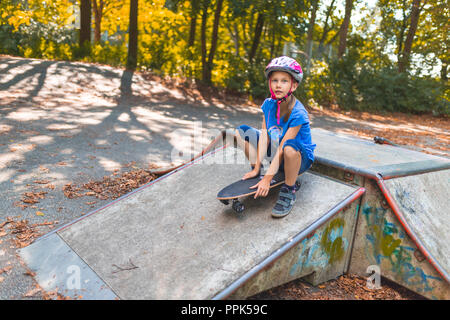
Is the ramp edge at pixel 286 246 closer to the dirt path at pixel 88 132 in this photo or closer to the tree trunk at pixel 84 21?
the dirt path at pixel 88 132

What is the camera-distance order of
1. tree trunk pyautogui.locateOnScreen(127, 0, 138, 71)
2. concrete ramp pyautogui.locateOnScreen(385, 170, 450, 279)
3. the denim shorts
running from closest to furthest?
concrete ramp pyautogui.locateOnScreen(385, 170, 450, 279)
the denim shorts
tree trunk pyautogui.locateOnScreen(127, 0, 138, 71)

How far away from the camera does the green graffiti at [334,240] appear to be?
296cm

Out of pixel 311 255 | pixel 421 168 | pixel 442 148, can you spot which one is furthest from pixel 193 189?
pixel 442 148

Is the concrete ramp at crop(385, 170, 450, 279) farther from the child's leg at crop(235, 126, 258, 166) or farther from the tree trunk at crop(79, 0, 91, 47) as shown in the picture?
the tree trunk at crop(79, 0, 91, 47)

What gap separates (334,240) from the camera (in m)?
3.04

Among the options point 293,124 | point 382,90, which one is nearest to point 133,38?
point 382,90

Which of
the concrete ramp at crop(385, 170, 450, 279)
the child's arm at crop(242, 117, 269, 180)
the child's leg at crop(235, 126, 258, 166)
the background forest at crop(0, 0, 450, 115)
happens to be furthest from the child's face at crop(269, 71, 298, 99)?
the background forest at crop(0, 0, 450, 115)

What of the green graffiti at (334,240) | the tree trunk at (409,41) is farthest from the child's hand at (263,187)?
the tree trunk at (409,41)

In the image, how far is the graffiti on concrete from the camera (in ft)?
9.52

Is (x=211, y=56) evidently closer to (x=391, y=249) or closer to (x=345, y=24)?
(x=345, y=24)

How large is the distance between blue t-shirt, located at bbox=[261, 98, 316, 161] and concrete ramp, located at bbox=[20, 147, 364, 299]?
0.43 m

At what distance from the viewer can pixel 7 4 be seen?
52.2ft

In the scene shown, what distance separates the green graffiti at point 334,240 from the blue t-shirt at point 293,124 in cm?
62

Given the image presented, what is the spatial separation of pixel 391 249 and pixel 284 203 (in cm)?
97
